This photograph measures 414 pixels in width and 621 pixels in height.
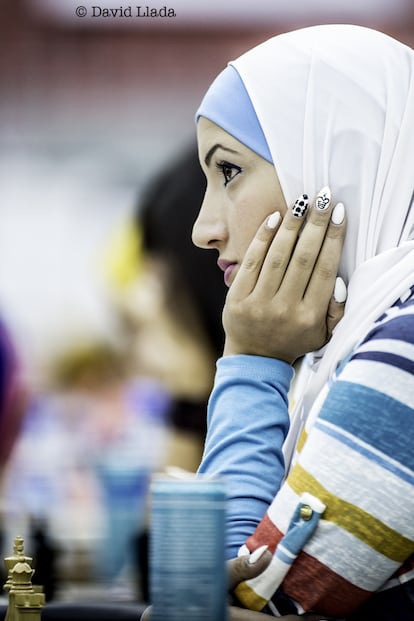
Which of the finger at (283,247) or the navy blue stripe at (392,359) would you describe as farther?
the finger at (283,247)

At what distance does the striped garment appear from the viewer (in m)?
1.13

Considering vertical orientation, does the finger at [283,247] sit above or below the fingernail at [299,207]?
below

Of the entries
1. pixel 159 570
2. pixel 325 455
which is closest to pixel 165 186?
pixel 325 455

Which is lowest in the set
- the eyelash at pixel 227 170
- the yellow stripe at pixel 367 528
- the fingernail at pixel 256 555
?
the fingernail at pixel 256 555

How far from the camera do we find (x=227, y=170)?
1.44m

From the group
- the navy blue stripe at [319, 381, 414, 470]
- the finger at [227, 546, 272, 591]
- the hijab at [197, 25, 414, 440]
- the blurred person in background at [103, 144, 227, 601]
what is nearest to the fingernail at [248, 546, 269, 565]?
the finger at [227, 546, 272, 591]

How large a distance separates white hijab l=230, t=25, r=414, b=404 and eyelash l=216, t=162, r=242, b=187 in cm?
5

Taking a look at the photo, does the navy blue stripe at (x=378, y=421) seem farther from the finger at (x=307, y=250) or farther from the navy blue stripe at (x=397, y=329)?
the finger at (x=307, y=250)

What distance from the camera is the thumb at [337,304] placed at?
137 centimetres

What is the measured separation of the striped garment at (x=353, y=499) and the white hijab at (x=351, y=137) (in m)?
0.18

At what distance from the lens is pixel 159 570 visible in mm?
948

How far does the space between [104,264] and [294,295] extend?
3.00 meters

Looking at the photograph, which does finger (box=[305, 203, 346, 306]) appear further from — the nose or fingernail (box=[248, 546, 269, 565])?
fingernail (box=[248, 546, 269, 565])

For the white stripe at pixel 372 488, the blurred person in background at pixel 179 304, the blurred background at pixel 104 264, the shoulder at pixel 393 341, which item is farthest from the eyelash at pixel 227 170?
the blurred person in background at pixel 179 304
